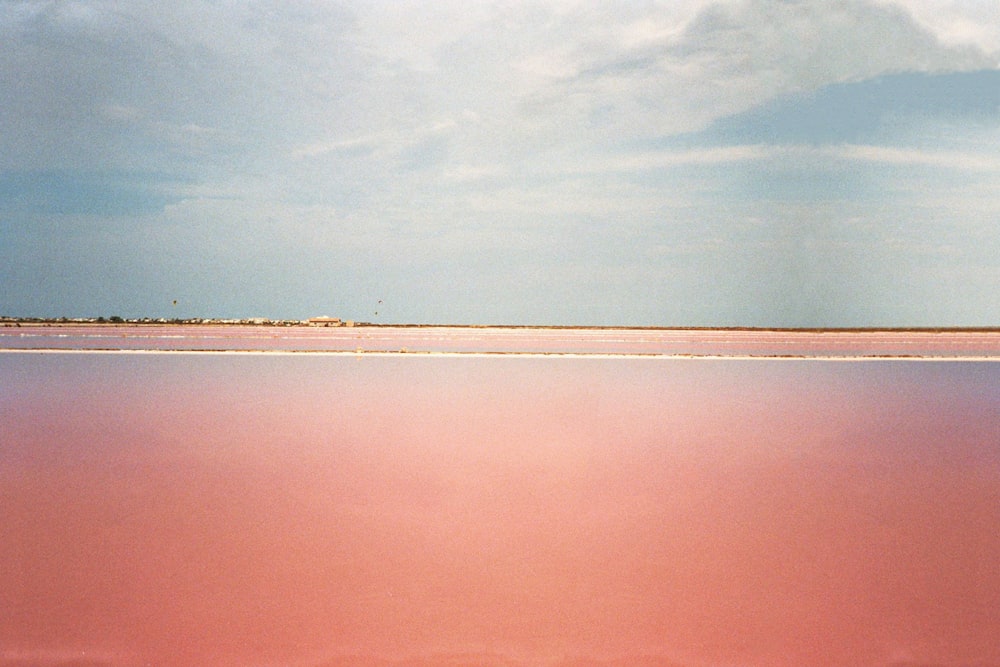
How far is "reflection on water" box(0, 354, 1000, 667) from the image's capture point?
11.4 ft

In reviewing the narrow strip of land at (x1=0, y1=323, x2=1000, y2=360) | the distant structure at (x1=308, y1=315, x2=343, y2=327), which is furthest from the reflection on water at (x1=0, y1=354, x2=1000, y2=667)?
the distant structure at (x1=308, y1=315, x2=343, y2=327)

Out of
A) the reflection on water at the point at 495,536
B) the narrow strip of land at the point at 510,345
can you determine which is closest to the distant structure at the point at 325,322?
the narrow strip of land at the point at 510,345

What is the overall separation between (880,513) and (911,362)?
1764 centimetres

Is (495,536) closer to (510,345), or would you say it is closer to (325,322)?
(510,345)

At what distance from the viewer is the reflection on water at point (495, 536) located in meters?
3.48

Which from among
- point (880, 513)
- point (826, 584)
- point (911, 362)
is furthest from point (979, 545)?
point (911, 362)

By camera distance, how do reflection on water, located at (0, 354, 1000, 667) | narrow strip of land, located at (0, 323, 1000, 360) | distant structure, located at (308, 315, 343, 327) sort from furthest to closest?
distant structure, located at (308, 315, 343, 327), narrow strip of land, located at (0, 323, 1000, 360), reflection on water, located at (0, 354, 1000, 667)

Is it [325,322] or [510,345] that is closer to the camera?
[510,345]

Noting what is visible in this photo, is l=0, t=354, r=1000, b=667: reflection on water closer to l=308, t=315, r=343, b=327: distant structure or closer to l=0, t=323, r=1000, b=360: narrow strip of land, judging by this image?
l=0, t=323, r=1000, b=360: narrow strip of land

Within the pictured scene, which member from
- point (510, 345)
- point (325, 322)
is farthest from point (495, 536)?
point (325, 322)

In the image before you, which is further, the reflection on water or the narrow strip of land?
the narrow strip of land

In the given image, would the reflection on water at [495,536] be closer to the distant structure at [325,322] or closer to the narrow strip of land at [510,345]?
the narrow strip of land at [510,345]

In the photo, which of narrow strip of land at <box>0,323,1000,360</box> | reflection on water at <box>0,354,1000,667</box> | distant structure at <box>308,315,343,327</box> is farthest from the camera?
distant structure at <box>308,315,343,327</box>

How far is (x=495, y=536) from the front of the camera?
4918mm
